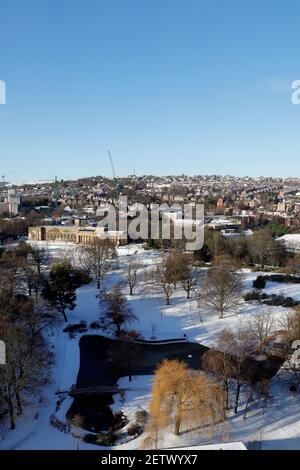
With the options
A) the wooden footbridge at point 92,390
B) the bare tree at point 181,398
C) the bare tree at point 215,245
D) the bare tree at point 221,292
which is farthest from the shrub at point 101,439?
the bare tree at point 215,245

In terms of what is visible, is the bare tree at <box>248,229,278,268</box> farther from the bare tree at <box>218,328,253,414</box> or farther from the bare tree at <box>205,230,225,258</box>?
the bare tree at <box>218,328,253,414</box>

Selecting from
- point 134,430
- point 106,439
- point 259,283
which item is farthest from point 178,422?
point 259,283

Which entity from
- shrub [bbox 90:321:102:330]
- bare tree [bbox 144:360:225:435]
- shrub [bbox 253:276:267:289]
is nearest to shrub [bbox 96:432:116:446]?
bare tree [bbox 144:360:225:435]

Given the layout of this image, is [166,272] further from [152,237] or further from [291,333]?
[152,237]

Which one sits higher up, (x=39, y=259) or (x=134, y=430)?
(x=39, y=259)

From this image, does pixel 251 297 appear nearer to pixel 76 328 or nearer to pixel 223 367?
pixel 76 328

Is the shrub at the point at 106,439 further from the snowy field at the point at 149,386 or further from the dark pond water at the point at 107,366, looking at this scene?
the dark pond water at the point at 107,366
